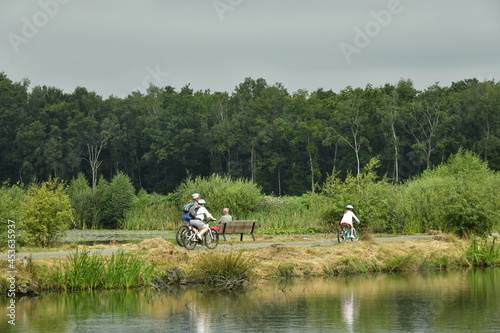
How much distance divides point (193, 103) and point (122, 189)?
194 ft

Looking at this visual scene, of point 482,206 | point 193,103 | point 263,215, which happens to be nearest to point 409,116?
point 193,103

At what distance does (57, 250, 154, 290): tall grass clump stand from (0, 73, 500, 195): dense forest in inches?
2671

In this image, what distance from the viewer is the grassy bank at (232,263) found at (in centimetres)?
1984

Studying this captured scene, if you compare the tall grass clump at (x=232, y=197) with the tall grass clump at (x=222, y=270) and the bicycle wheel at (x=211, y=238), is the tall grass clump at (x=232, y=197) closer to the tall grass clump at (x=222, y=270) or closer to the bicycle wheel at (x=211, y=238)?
the bicycle wheel at (x=211, y=238)

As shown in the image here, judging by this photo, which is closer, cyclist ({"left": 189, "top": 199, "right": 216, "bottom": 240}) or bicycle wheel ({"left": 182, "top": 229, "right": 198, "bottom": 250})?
bicycle wheel ({"left": 182, "top": 229, "right": 198, "bottom": 250})

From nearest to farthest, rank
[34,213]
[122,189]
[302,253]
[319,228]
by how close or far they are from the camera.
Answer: [302,253] < [34,213] < [319,228] < [122,189]

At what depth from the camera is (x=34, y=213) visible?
26797 millimetres

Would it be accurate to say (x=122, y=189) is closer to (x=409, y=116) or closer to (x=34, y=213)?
(x=34, y=213)

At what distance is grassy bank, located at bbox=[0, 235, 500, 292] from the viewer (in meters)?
19.8

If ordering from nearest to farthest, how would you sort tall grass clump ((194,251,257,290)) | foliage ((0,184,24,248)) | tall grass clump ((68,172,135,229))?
tall grass clump ((194,251,257,290)), foliage ((0,184,24,248)), tall grass clump ((68,172,135,229))

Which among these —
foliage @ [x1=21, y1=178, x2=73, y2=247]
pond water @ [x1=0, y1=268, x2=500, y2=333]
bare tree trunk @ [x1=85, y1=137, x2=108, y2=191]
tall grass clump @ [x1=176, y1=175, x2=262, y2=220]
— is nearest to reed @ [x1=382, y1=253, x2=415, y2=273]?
pond water @ [x1=0, y1=268, x2=500, y2=333]

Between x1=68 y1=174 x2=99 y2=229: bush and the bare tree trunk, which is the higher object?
the bare tree trunk

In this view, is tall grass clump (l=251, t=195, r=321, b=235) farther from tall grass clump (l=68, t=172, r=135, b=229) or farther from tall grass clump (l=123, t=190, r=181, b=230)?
tall grass clump (l=68, t=172, r=135, b=229)

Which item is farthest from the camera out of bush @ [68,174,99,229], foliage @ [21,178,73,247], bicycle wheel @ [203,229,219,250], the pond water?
bush @ [68,174,99,229]
